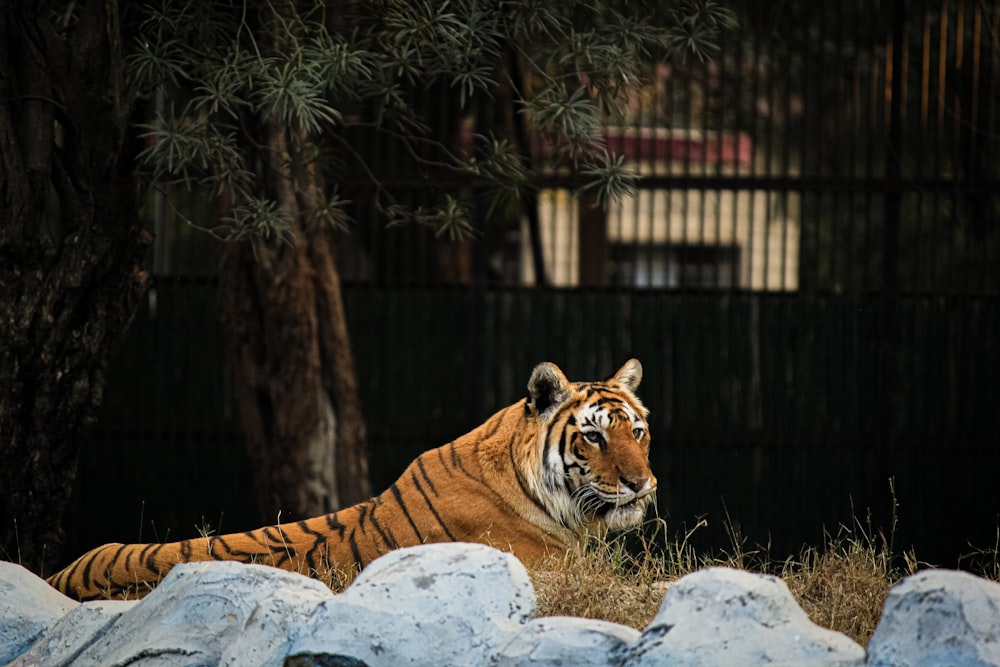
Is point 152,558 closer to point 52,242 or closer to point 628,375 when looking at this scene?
point 52,242

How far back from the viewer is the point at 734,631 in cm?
292

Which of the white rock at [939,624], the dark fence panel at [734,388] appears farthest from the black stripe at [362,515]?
the dark fence panel at [734,388]

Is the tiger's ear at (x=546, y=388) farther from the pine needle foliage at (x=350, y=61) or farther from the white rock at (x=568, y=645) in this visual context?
the white rock at (x=568, y=645)

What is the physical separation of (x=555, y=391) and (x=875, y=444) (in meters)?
3.35

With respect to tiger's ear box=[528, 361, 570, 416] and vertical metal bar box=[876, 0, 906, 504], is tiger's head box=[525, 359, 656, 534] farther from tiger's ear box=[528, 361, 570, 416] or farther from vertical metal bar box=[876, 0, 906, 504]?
vertical metal bar box=[876, 0, 906, 504]

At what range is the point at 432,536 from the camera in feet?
14.8

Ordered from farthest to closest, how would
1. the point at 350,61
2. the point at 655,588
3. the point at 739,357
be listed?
1. the point at 739,357
2. the point at 350,61
3. the point at 655,588

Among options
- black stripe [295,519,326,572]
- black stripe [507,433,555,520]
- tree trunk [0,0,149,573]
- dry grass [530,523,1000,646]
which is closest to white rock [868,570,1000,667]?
dry grass [530,523,1000,646]

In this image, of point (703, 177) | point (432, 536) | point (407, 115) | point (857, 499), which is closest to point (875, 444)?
point (857, 499)

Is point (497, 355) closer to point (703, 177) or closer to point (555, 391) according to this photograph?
point (703, 177)

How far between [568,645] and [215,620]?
893 millimetres

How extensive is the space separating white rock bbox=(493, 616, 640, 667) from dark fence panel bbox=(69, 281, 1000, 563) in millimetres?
4372

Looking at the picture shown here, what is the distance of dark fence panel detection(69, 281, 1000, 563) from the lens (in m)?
7.42

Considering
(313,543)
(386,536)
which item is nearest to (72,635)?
(313,543)
